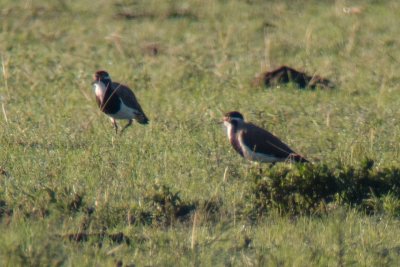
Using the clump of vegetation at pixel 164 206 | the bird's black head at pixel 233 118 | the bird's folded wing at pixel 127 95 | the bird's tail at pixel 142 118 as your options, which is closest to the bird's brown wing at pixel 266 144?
the bird's black head at pixel 233 118

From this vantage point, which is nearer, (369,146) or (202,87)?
(369,146)

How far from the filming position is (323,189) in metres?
8.04

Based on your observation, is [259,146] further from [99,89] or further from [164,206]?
[99,89]

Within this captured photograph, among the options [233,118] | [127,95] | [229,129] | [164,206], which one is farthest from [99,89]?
[164,206]

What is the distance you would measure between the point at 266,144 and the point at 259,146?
56 mm

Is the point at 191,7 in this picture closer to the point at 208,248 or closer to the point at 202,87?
the point at 202,87

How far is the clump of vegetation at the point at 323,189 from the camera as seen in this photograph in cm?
792

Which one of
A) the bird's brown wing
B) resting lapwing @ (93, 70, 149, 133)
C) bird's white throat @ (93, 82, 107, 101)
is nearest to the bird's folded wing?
resting lapwing @ (93, 70, 149, 133)

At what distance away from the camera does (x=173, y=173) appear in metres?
8.88

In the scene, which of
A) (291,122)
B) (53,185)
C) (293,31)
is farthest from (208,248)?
(293,31)

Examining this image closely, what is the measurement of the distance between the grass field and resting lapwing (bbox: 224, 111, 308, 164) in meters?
0.14

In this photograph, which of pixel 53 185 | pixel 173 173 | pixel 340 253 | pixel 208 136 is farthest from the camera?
pixel 208 136

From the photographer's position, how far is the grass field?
6961 mm

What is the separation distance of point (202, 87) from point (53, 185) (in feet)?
14.2
